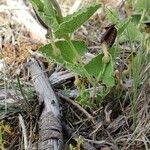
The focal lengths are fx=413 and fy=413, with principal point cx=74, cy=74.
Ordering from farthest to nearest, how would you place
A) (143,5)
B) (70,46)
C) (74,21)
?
1. (143,5)
2. (70,46)
3. (74,21)

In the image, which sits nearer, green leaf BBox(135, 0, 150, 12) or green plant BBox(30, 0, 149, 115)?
green plant BBox(30, 0, 149, 115)

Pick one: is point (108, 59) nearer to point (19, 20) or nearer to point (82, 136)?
point (82, 136)

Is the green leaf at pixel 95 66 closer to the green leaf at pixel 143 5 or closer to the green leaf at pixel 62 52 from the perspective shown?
the green leaf at pixel 62 52

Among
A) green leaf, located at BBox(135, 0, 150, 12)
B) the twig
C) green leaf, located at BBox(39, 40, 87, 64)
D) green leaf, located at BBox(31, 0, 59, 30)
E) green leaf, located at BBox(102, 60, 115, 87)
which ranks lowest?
the twig

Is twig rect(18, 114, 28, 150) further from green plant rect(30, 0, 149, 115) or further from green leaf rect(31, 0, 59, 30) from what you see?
green leaf rect(31, 0, 59, 30)

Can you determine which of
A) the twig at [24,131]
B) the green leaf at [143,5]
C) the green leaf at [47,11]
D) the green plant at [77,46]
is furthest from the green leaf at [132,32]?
the twig at [24,131]

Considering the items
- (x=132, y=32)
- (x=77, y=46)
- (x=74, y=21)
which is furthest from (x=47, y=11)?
(x=132, y=32)

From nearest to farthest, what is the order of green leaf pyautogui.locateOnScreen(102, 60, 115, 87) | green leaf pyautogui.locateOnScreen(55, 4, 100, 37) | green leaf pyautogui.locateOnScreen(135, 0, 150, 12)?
green leaf pyautogui.locateOnScreen(55, 4, 100, 37) < green leaf pyautogui.locateOnScreen(102, 60, 115, 87) < green leaf pyautogui.locateOnScreen(135, 0, 150, 12)

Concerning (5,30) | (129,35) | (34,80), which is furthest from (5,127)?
(5,30)

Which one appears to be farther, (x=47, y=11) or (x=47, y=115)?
(x=47, y=115)

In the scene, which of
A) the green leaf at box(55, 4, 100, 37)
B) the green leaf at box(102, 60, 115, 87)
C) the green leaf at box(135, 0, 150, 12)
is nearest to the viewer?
the green leaf at box(55, 4, 100, 37)

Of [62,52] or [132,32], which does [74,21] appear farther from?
[132,32]

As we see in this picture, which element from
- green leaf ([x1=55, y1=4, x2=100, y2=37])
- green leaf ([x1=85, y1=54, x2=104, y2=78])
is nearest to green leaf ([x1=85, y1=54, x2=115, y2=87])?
green leaf ([x1=85, y1=54, x2=104, y2=78])
